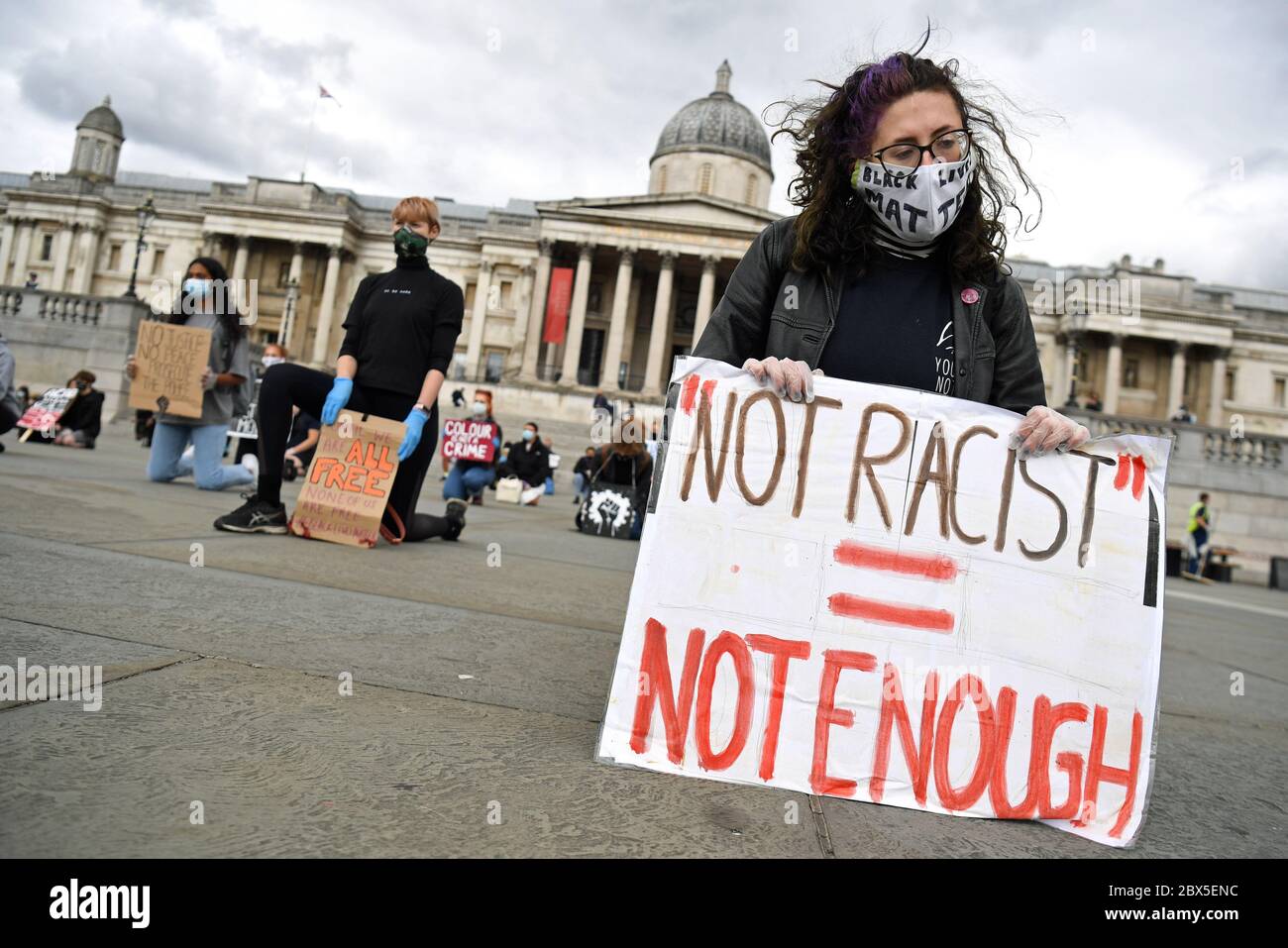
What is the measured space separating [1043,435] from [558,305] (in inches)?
1584

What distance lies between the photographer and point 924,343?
94.4 inches

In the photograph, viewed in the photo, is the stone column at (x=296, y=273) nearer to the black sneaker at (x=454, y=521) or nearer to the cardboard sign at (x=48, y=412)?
the cardboard sign at (x=48, y=412)

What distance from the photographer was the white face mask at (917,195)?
2.36 m

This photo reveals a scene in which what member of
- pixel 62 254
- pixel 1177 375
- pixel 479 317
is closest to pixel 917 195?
pixel 479 317

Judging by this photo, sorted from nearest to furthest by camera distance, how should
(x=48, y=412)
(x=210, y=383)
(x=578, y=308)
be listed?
(x=210, y=383)
(x=48, y=412)
(x=578, y=308)

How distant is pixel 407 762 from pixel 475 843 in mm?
362

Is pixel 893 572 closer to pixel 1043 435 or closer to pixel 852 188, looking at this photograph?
pixel 1043 435

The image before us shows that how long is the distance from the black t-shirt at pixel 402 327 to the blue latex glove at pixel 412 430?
22 centimetres

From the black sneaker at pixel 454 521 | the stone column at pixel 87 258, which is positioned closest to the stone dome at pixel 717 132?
the stone column at pixel 87 258

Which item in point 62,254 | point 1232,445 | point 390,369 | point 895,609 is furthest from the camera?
point 62,254

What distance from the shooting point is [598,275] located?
154ft

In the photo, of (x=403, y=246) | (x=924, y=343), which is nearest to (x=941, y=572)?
(x=924, y=343)

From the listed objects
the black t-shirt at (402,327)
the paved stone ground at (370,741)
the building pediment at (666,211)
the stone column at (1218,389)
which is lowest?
the paved stone ground at (370,741)

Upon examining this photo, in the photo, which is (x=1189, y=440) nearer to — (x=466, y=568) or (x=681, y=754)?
(x=466, y=568)
